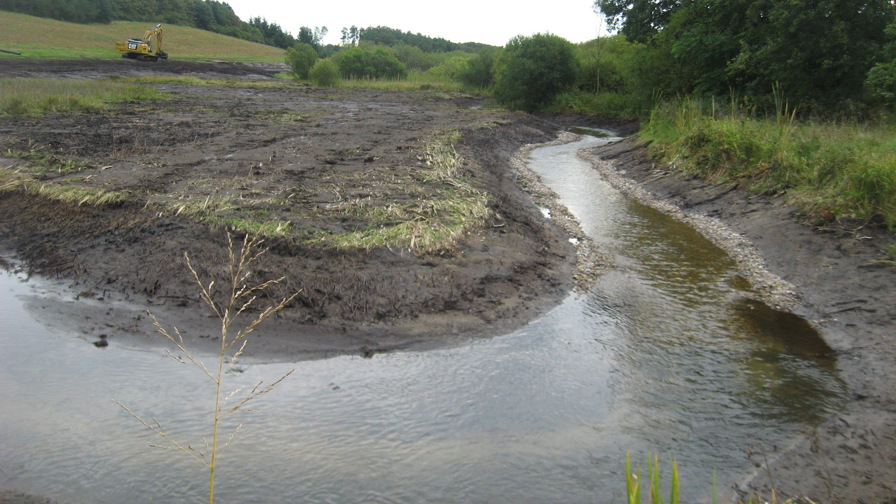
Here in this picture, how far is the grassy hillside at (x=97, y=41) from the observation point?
5112cm

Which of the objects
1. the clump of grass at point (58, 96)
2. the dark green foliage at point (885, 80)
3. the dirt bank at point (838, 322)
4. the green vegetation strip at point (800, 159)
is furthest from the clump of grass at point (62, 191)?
the dark green foliage at point (885, 80)

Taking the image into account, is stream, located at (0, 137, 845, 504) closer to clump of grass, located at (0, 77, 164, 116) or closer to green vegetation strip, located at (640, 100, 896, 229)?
green vegetation strip, located at (640, 100, 896, 229)

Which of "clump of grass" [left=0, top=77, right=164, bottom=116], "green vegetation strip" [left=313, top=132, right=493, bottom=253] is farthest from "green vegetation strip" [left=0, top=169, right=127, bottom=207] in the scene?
"clump of grass" [left=0, top=77, right=164, bottom=116]

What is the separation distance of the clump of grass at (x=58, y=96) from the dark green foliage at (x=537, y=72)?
18.8 m

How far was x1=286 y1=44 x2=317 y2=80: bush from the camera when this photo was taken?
5349cm

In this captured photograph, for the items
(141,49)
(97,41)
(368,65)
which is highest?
(368,65)

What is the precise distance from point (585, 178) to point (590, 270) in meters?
8.78

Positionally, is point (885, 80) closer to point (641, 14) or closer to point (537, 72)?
point (641, 14)

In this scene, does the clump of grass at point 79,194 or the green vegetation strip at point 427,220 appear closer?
the green vegetation strip at point 427,220

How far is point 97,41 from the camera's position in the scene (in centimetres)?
6050

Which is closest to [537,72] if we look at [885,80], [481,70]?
[481,70]

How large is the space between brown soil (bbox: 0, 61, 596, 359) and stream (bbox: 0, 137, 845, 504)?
439 millimetres

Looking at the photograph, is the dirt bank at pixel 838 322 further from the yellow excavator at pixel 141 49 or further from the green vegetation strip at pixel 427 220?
the yellow excavator at pixel 141 49

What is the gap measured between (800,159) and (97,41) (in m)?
68.2
